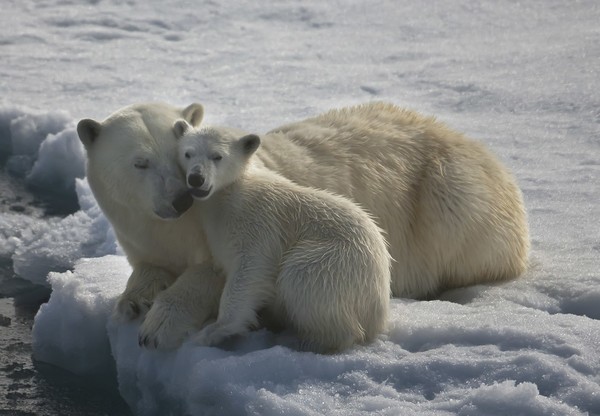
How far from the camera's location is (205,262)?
180 inches

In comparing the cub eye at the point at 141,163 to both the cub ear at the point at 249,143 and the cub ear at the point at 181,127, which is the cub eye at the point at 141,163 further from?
the cub ear at the point at 249,143

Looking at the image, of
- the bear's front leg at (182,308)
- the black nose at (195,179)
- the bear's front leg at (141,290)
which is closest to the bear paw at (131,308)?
the bear's front leg at (141,290)

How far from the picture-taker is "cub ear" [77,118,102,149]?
4616 millimetres

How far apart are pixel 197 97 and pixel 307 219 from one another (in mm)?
4228

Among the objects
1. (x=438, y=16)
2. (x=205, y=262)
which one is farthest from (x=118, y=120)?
(x=438, y=16)

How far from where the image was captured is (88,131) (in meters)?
4.66

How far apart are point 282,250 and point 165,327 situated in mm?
570

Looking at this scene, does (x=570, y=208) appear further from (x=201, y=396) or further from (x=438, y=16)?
(x=438, y=16)

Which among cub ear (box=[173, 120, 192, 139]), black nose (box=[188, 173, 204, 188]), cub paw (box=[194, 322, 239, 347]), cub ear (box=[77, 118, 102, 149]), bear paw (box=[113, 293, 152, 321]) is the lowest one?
bear paw (box=[113, 293, 152, 321])

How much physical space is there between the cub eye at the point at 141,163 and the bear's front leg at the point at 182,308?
18.9 inches

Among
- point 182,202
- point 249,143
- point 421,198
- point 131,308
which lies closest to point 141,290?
point 131,308

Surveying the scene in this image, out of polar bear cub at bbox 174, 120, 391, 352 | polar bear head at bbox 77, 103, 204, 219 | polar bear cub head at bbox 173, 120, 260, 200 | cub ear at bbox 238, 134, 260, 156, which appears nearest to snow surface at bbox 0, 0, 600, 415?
polar bear cub at bbox 174, 120, 391, 352

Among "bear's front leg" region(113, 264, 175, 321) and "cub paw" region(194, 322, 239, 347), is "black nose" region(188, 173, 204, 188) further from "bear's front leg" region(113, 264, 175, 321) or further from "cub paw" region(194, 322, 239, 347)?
"bear's front leg" region(113, 264, 175, 321)

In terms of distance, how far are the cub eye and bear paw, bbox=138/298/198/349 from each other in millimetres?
558
